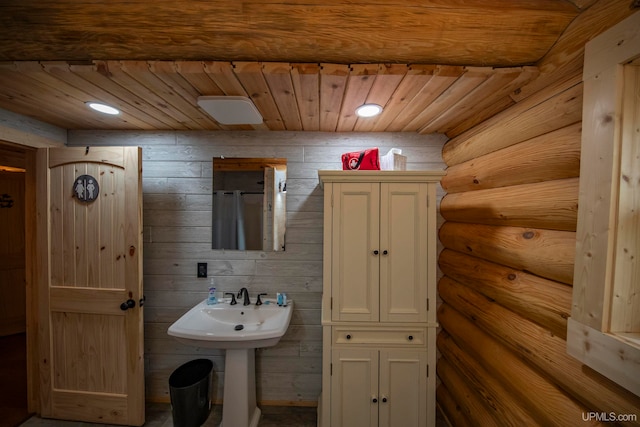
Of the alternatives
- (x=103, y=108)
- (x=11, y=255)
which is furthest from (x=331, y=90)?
(x=11, y=255)

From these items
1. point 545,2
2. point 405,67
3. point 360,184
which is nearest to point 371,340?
point 360,184

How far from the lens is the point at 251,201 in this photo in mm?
1960

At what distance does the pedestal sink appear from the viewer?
1.44 meters

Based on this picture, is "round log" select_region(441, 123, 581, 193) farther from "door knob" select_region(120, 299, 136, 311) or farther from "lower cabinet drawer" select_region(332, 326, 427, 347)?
"door knob" select_region(120, 299, 136, 311)

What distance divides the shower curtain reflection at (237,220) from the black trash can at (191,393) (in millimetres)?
974

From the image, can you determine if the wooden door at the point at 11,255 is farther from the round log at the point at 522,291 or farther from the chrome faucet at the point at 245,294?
the round log at the point at 522,291

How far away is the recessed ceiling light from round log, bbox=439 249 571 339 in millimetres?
1191

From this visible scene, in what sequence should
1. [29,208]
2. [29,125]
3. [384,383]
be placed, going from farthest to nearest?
1. [29,208]
2. [29,125]
3. [384,383]

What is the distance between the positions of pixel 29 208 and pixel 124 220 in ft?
2.83

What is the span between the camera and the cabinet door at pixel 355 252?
1.53 metres

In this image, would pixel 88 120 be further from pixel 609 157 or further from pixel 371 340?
pixel 609 157

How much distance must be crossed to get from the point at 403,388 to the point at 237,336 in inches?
44.6

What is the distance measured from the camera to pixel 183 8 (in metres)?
0.90

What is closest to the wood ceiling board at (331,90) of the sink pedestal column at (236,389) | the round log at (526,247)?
the round log at (526,247)
